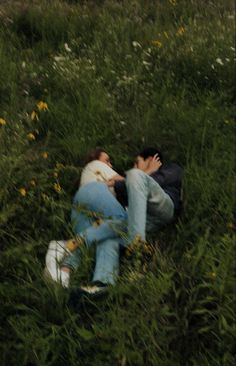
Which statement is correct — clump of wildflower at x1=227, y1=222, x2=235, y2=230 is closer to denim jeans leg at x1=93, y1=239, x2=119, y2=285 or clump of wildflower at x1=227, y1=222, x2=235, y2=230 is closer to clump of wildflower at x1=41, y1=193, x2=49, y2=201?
denim jeans leg at x1=93, y1=239, x2=119, y2=285

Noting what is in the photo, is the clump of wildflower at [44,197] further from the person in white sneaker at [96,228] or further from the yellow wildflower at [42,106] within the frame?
the yellow wildflower at [42,106]

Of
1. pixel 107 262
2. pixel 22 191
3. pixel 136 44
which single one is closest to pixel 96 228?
pixel 107 262

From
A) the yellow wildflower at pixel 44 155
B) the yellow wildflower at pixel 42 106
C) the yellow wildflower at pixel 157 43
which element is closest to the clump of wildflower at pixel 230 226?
the yellow wildflower at pixel 44 155

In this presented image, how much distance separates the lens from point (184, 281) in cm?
322

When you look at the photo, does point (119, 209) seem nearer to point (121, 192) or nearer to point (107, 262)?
point (121, 192)

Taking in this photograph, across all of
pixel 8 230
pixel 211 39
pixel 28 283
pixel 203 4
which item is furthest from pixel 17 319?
pixel 203 4

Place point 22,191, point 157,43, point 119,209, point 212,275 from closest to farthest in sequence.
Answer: point 212,275 → point 22,191 → point 119,209 → point 157,43

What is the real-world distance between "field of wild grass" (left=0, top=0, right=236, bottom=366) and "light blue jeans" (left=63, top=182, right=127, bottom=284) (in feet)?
0.28

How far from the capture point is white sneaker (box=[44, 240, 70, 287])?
327cm

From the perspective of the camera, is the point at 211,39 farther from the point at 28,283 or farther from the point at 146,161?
the point at 28,283

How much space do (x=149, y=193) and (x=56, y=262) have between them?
869 millimetres

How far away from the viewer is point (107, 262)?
337 cm

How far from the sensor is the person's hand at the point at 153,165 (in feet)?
13.9

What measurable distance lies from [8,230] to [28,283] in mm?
570
